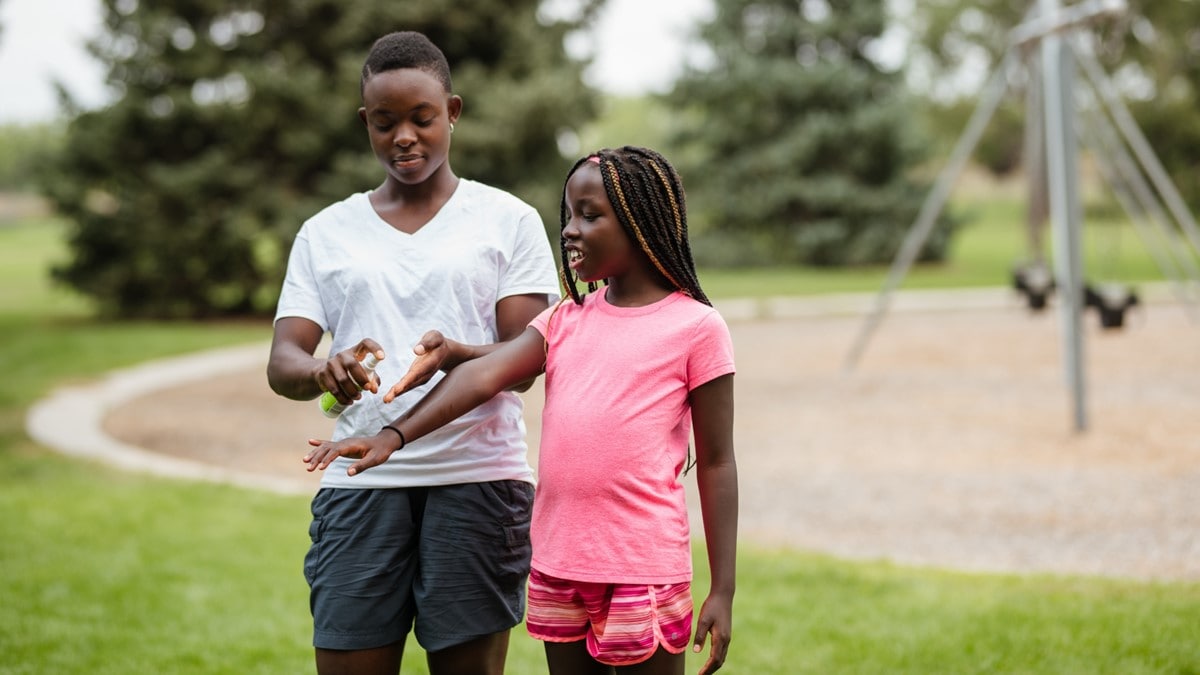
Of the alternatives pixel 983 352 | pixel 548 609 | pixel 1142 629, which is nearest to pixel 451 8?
pixel 983 352

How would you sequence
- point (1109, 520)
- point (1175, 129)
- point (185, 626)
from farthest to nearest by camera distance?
point (1175, 129)
point (1109, 520)
point (185, 626)

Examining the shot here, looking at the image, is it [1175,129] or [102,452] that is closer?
[102,452]

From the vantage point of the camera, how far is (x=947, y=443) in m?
8.28

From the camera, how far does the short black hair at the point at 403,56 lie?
91.4 inches

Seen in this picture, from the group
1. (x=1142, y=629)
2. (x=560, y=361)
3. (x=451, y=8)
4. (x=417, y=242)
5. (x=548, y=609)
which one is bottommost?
(x=1142, y=629)

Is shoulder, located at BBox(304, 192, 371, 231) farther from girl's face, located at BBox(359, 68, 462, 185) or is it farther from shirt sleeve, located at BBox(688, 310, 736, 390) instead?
shirt sleeve, located at BBox(688, 310, 736, 390)

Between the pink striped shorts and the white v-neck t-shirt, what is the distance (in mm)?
297

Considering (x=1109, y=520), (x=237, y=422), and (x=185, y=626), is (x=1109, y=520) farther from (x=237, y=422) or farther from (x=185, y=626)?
(x=237, y=422)

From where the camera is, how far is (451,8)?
17750mm

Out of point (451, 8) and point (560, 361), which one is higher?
point (451, 8)

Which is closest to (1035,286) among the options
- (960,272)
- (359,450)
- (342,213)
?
(342,213)

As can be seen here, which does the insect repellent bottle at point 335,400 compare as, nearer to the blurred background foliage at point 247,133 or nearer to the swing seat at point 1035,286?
the swing seat at point 1035,286

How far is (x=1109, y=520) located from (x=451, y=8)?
45.3ft

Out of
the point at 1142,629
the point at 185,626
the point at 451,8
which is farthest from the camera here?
the point at 451,8
